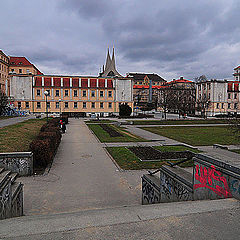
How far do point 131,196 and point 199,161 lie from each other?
292 cm

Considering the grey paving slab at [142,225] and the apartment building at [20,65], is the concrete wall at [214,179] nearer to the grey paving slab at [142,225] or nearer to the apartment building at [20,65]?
the grey paving slab at [142,225]

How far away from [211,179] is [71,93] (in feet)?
174

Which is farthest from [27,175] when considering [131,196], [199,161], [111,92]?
[111,92]

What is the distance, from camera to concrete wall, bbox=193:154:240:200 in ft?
12.3

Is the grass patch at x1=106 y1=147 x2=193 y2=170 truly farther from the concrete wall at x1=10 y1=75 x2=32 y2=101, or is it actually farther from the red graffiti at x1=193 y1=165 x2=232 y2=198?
the concrete wall at x1=10 y1=75 x2=32 y2=101

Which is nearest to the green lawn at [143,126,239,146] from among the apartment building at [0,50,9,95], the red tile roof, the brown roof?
the apartment building at [0,50,9,95]

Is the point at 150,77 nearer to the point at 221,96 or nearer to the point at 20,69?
the point at 221,96

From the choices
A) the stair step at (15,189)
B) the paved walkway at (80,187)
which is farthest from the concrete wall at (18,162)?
the stair step at (15,189)

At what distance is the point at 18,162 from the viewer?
26.8ft

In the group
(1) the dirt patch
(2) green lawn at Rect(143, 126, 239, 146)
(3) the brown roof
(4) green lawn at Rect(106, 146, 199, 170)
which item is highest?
(3) the brown roof

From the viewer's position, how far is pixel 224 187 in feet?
12.9

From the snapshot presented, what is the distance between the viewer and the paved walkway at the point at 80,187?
5.95 m

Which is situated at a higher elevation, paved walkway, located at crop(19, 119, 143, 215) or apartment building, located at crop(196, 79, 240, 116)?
apartment building, located at crop(196, 79, 240, 116)

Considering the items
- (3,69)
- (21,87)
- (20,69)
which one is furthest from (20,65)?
(21,87)
